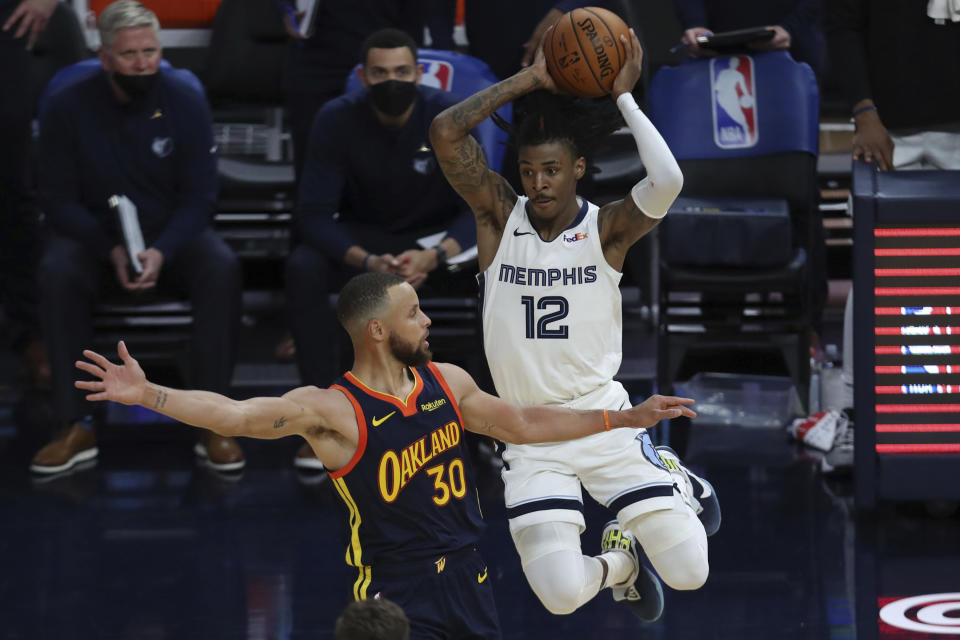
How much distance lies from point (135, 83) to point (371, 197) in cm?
118

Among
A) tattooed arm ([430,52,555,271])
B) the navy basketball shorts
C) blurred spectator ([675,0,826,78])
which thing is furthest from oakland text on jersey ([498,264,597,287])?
blurred spectator ([675,0,826,78])

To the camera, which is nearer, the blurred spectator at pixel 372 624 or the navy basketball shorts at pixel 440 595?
the blurred spectator at pixel 372 624

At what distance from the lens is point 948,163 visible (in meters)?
5.99

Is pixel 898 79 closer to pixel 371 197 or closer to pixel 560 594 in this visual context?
pixel 371 197

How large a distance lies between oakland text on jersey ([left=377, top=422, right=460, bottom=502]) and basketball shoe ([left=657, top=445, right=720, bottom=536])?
1.14 meters

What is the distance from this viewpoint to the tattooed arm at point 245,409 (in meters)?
3.36

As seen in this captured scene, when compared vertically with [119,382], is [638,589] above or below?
below

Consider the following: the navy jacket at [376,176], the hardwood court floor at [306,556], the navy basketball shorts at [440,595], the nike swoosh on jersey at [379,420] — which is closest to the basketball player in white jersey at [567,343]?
the hardwood court floor at [306,556]

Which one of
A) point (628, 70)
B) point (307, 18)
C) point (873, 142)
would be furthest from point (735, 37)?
point (628, 70)

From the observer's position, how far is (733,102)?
23.7 ft

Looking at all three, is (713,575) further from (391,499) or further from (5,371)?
(5,371)

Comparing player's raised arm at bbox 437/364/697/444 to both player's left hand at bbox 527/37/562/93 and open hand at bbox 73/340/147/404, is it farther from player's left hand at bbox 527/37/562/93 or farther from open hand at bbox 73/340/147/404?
player's left hand at bbox 527/37/562/93

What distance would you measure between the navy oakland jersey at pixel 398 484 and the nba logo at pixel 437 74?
11.4ft

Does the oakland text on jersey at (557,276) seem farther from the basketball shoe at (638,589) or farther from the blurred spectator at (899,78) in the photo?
the blurred spectator at (899,78)
